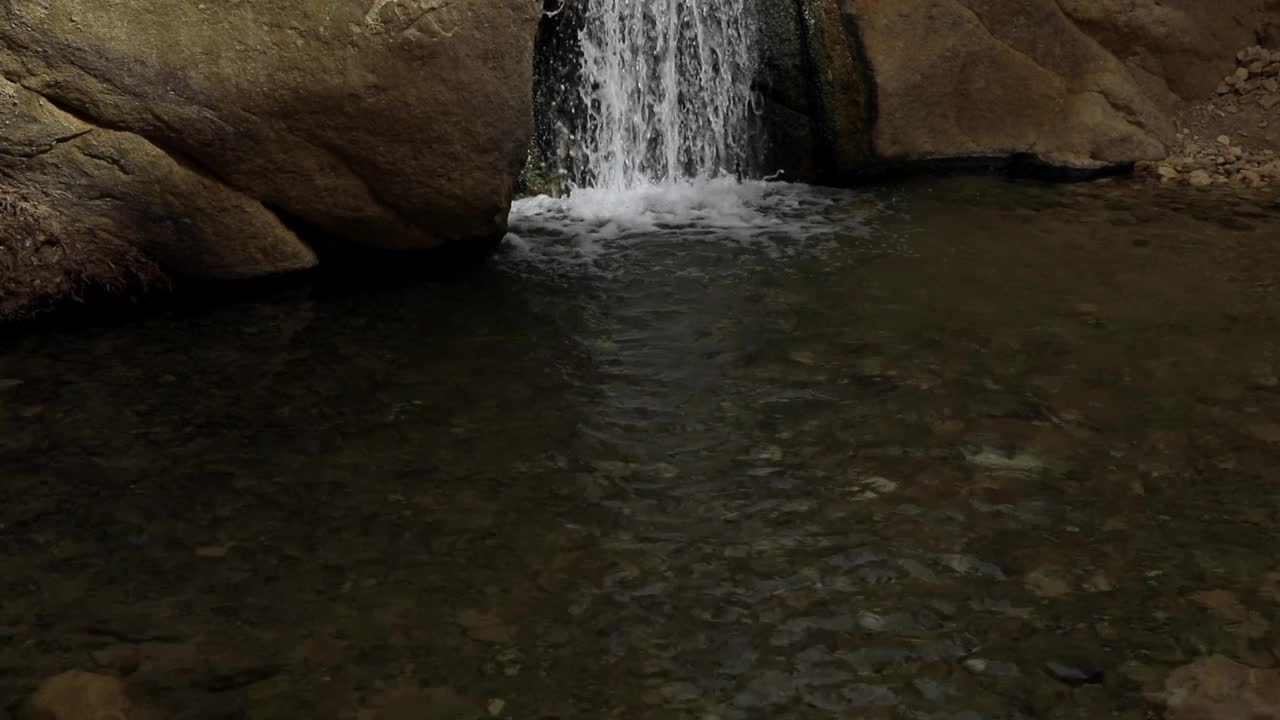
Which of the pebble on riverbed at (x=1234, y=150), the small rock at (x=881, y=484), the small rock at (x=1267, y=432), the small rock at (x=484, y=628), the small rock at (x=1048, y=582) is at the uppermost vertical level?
the pebble on riverbed at (x=1234, y=150)

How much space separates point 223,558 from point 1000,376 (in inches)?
110

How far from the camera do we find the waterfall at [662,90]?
22.3 feet

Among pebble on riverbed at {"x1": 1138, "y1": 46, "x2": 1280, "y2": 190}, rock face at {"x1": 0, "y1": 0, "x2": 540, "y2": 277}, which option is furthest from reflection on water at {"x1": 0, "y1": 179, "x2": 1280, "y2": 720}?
pebble on riverbed at {"x1": 1138, "y1": 46, "x2": 1280, "y2": 190}

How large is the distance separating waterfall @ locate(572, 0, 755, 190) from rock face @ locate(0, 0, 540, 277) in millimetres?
1356

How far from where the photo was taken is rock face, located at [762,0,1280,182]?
6969 mm

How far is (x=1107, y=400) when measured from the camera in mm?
4402

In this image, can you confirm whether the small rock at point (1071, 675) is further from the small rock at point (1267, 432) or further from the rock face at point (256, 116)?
the rock face at point (256, 116)

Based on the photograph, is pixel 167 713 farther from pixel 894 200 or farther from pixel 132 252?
pixel 894 200

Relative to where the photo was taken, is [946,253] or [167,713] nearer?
[167,713]

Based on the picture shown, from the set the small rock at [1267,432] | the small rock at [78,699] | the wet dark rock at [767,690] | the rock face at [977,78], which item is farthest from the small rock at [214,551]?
the rock face at [977,78]

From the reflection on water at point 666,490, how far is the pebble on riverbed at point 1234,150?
4.76 feet

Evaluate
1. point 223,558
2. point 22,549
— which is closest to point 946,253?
point 223,558

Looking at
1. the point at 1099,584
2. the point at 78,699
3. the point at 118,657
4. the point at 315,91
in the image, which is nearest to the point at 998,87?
the point at 315,91

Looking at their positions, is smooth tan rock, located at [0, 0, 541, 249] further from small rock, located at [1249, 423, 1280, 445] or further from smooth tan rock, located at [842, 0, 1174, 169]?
small rock, located at [1249, 423, 1280, 445]
